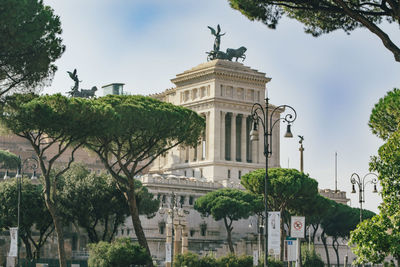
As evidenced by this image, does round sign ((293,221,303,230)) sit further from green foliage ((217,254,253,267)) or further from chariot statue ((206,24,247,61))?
chariot statue ((206,24,247,61))

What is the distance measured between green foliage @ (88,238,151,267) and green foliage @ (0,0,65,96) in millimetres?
11376

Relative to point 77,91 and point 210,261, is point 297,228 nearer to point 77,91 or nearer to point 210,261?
point 210,261

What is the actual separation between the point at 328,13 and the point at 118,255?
68.2 feet

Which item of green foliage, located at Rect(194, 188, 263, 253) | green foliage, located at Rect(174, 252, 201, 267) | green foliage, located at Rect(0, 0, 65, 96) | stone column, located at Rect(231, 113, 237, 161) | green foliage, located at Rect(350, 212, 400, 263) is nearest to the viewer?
green foliage, located at Rect(350, 212, 400, 263)

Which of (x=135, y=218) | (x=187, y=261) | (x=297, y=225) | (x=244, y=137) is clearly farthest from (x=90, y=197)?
(x=244, y=137)

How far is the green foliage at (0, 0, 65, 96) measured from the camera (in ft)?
111

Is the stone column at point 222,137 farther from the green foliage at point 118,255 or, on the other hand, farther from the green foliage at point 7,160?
the green foliage at point 118,255

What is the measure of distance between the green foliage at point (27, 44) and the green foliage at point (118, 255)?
11.4 metres

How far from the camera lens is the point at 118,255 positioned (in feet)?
150

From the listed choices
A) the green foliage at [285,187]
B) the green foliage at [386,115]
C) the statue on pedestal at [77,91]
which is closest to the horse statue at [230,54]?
the statue on pedestal at [77,91]

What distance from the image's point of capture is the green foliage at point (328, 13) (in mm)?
27250

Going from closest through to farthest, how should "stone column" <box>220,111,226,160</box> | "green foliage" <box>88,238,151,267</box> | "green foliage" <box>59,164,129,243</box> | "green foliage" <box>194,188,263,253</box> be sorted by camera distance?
"green foliage" <box>88,238,151,267</box>
"green foliage" <box>59,164,129,243</box>
"green foliage" <box>194,188,263,253</box>
"stone column" <box>220,111,226,160</box>

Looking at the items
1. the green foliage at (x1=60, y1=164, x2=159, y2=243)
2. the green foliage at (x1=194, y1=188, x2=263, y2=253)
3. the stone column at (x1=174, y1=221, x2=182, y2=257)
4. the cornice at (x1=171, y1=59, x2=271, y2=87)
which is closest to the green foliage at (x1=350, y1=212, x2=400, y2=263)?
the green foliage at (x1=60, y1=164, x2=159, y2=243)

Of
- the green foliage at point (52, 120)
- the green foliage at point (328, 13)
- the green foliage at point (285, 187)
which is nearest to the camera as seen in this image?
the green foliage at point (328, 13)
